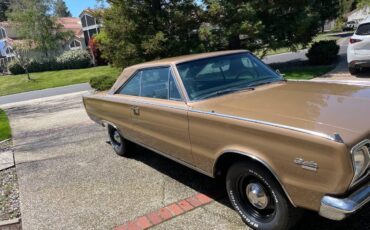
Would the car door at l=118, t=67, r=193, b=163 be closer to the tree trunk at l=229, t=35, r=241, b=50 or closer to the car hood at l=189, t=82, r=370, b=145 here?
the car hood at l=189, t=82, r=370, b=145

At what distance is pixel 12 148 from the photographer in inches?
303

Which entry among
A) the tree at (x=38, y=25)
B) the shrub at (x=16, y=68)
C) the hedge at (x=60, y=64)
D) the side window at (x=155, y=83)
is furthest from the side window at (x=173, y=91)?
the tree at (x=38, y=25)

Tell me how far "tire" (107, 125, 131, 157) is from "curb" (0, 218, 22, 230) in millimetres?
1981

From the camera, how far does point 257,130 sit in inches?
119

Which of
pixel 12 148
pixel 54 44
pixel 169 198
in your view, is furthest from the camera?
pixel 54 44

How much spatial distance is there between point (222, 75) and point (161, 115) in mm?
866

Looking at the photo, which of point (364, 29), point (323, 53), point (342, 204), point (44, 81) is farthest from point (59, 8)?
point (342, 204)

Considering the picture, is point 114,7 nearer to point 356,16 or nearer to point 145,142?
point 145,142

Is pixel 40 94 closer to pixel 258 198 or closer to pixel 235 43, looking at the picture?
pixel 235 43

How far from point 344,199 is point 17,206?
3.93m

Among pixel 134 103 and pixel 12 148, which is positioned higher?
pixel 134 103

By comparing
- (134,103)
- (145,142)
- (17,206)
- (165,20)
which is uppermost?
(165,20)

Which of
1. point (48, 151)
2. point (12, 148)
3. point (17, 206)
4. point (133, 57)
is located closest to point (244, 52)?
point (17, 206)

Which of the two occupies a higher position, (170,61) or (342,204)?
(170,61)
